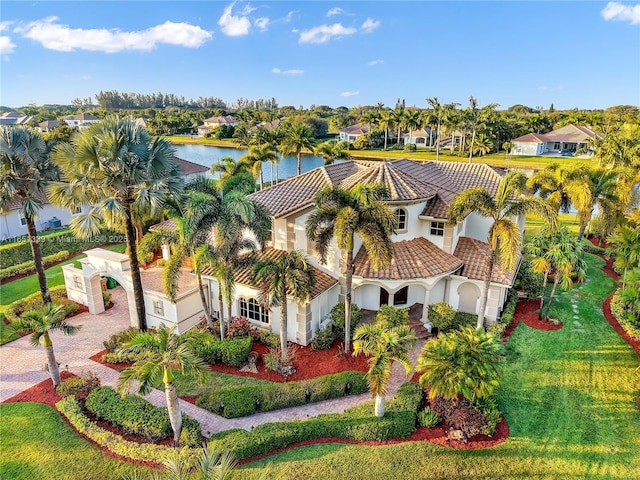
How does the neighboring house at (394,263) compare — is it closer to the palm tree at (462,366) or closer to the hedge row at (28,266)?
the palm tree at (462,366)

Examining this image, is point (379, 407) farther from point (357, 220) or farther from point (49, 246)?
point (49, 246)

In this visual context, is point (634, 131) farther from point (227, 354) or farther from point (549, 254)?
point (227, 354)

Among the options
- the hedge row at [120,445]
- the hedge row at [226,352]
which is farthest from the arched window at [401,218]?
the hedge row at [120,445]

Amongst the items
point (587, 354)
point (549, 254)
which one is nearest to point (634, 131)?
point (549, 254)

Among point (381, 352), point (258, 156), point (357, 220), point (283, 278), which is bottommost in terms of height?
point (381, 352)

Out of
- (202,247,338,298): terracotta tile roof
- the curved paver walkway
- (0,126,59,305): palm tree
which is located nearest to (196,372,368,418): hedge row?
the curved paver walkway

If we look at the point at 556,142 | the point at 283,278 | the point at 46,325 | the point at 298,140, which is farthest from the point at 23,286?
the point at 556,142
